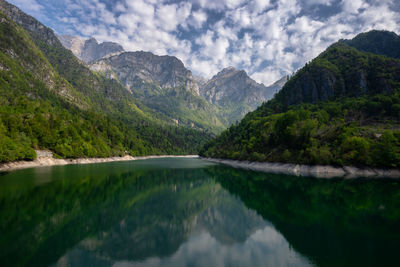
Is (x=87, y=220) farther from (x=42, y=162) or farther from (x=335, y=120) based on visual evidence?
(x=335, y=120)

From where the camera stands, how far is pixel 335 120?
98875 mm

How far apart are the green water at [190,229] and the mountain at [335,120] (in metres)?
37.3

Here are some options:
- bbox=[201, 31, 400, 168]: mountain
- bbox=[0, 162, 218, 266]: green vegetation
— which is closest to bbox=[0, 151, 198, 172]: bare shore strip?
bbox=[0, 162, 218, 266]: green vegetation

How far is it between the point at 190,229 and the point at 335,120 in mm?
98683

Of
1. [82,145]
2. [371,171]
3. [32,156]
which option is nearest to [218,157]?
[82,145]

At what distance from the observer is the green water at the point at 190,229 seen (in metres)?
15.8

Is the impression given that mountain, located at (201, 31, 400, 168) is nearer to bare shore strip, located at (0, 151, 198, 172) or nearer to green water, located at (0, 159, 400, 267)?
green water, located at (0, 159, 400, 267)

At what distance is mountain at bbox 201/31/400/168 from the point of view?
Result: 233ft

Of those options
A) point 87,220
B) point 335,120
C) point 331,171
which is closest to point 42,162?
point 87,220

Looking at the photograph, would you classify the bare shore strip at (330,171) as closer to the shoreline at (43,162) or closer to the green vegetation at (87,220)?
the green vegetation at (87,220)

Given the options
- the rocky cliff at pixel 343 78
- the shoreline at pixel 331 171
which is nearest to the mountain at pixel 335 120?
the rocky cliff at pixel 343 78

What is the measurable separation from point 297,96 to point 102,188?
143 metres

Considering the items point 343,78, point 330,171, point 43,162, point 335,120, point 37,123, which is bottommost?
point 330,171

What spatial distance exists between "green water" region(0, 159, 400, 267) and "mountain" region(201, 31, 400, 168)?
3735cm
